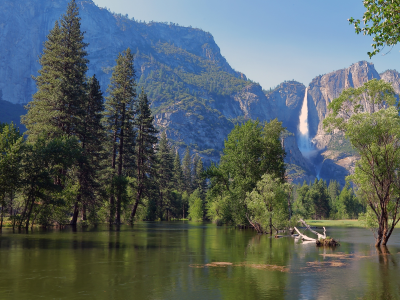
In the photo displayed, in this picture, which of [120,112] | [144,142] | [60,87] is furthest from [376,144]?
[144,142]

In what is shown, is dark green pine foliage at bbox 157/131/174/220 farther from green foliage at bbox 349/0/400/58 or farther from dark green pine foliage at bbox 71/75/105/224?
green foliage at bbox 349/0/400/58

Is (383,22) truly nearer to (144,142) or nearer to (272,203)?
(272,203)

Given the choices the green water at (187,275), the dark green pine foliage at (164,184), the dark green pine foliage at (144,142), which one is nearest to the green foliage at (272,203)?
the green water at (187,275)

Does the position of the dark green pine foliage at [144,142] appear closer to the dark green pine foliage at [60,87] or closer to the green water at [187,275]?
the dark green pine foliage at [60,87]

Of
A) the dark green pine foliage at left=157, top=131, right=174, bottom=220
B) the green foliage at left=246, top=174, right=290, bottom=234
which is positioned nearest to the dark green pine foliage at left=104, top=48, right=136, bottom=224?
the green foliage at left=246, top=174, right=290, bottom=234

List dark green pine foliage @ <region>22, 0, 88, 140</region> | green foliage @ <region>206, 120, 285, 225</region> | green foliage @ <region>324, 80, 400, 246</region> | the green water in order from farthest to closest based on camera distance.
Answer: green foliage @ <region>206, 120, 285, 225</region>, dark green pine foliage @ <region>22, 0, 88, 140</region>, green foliage @ <region>324, 80, 400, 246</region>, the green water

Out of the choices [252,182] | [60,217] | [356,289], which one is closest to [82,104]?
[60,217]

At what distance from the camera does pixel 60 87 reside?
56.6 metres

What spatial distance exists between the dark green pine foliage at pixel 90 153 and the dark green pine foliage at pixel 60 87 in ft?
8.12

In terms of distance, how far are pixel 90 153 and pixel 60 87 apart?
13552 mm

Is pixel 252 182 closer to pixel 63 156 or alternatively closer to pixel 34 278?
pixel 63 156

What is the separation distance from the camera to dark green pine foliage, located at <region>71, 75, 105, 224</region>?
5831cm

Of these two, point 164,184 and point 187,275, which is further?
point 164,184

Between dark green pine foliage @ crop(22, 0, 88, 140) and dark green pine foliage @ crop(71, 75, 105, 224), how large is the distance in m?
2.48
